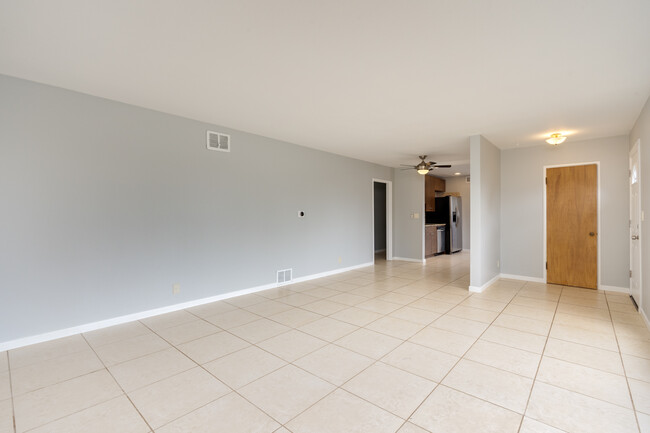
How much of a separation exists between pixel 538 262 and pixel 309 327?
183 inches

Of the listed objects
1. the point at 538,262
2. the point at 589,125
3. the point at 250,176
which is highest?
the point at 589,125

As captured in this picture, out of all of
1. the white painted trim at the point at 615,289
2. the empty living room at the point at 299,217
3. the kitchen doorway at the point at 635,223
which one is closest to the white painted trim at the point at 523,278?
the empty living room at the point at 299,217

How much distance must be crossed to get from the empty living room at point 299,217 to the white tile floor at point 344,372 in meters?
0.02

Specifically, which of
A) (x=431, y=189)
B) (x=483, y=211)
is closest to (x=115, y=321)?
(x=483, y=211)

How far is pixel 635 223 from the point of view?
4184mm

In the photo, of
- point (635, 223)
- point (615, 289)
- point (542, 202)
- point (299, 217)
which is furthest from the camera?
point (299, 217)

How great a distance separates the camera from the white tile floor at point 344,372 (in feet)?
5.91

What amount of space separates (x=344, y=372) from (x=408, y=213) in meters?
6.00

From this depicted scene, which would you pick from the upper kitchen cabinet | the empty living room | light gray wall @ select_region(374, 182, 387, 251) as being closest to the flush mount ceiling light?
the empty living room

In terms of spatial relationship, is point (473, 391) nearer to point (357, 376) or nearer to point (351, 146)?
point (357, 376)

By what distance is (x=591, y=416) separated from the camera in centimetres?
182

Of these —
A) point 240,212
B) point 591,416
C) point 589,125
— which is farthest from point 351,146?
point 591,416

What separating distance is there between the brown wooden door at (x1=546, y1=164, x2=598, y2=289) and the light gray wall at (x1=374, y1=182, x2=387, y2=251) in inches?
185

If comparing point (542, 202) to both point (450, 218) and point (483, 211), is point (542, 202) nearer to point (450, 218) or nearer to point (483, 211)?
point (483, 211)
